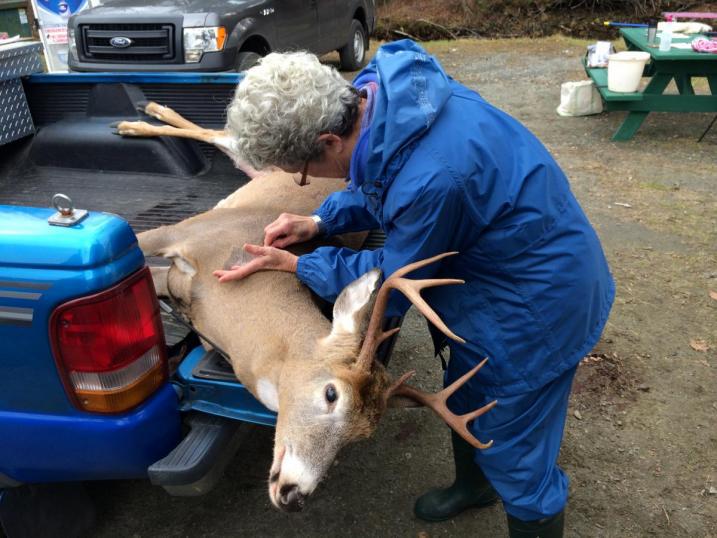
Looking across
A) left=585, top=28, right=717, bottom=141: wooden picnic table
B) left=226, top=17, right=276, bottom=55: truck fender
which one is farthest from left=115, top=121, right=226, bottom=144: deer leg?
left=585, top=28, right=717, bottom=141: wooden picnic table

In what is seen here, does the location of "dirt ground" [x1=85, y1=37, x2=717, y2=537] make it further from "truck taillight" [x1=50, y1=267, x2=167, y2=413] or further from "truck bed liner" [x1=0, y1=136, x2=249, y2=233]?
"truck bed liner" [x1=0, y1=136, x2=249, y2=233]

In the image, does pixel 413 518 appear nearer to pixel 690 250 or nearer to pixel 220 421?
pixel 220 421

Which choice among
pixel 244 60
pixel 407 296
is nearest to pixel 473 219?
pixel 407 296

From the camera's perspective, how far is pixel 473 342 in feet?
7.89

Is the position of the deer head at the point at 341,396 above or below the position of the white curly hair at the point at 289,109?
below

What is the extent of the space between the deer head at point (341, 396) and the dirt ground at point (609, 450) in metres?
1.01

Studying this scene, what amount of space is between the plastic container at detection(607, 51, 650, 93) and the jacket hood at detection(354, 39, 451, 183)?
6.28 meters

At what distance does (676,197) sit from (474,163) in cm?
510

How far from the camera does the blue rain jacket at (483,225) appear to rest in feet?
6.90

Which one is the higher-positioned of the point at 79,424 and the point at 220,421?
the point at 79,424

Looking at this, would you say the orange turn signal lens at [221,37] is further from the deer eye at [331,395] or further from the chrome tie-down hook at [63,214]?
the deer eye at [331,395]

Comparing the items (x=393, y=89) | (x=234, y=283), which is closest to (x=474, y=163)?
(x=393, y=89)

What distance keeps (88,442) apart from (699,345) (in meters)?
3.58

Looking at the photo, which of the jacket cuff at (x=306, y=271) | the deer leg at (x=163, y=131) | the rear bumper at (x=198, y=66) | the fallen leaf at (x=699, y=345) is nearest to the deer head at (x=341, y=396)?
the jacket cuff at (x=306, y=271)
